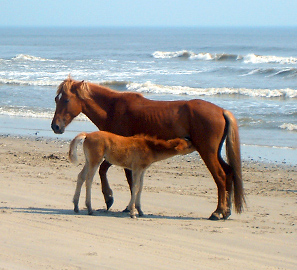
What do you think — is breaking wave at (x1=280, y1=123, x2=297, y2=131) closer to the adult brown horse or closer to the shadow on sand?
the adult brown horse

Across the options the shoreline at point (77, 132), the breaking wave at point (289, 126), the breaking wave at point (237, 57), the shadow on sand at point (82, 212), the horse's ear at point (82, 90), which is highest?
the horse's ear at point (82, 90)

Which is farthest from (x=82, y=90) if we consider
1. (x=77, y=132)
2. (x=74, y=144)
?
(x=77, y=132)

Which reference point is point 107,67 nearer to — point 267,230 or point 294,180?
point 294,180

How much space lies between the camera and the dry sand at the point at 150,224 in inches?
168

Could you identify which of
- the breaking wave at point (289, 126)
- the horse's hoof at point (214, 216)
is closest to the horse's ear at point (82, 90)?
the horse's hoof at point (214, 216)

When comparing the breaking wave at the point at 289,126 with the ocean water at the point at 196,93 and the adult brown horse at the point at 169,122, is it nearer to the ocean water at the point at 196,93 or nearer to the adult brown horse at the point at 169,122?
the ocean water at the point at 196,93

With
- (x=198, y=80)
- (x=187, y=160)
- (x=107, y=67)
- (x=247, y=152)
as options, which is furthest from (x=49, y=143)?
(x=107, y=67)

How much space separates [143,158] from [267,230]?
1577mm

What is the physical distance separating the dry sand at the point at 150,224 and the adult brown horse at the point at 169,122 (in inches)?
16.9

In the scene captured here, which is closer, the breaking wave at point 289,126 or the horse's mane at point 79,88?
the horse's mane at point 79,88

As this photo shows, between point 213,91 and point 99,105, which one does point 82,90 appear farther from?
point 213,91

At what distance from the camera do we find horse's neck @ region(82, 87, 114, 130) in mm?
6703

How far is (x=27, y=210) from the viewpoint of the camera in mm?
6195

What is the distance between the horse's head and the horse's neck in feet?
0.35
